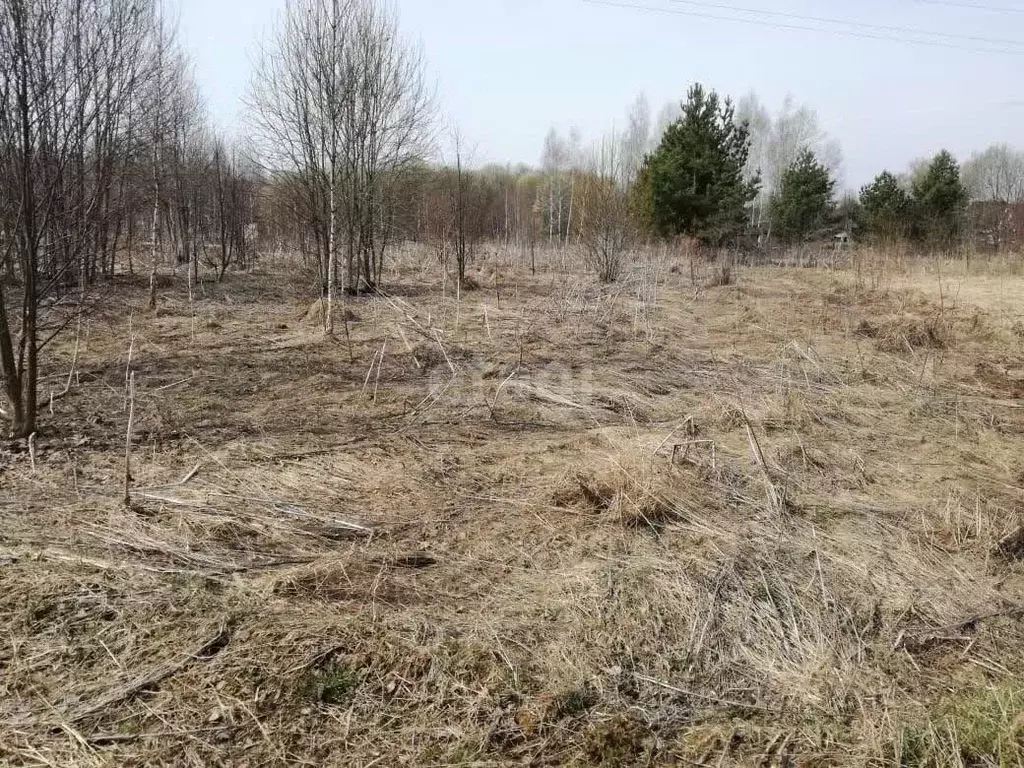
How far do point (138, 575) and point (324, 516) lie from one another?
36.9 inches

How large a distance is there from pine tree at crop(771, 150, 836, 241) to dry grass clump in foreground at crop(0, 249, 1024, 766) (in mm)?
22536

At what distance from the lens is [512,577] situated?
10.5 feet

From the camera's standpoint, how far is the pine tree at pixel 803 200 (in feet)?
87.2

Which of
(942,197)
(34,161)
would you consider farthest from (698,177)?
(34,161)

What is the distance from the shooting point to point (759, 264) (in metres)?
23.4

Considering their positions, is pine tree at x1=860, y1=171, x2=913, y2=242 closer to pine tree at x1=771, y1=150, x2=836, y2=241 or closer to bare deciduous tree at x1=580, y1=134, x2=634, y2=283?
pine tree at x1=771, y1=150, x2=836, y2=241

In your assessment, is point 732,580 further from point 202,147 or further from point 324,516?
point 202,147

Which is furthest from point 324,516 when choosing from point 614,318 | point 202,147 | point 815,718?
point 202,147

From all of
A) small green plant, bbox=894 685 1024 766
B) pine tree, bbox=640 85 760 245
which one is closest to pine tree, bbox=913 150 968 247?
pine tree, bbox=640 85 760 245

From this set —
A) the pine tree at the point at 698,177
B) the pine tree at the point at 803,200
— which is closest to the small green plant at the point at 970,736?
the pine tree at the point at 698,177

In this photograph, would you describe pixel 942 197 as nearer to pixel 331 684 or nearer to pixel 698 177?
pixel 698 177

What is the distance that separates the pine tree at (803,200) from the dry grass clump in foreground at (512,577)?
2254 cm

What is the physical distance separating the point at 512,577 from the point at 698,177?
21.8 metres

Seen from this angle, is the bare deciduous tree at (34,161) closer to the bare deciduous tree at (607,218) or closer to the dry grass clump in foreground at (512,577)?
the dry grass clump in foreground at (512,577)
